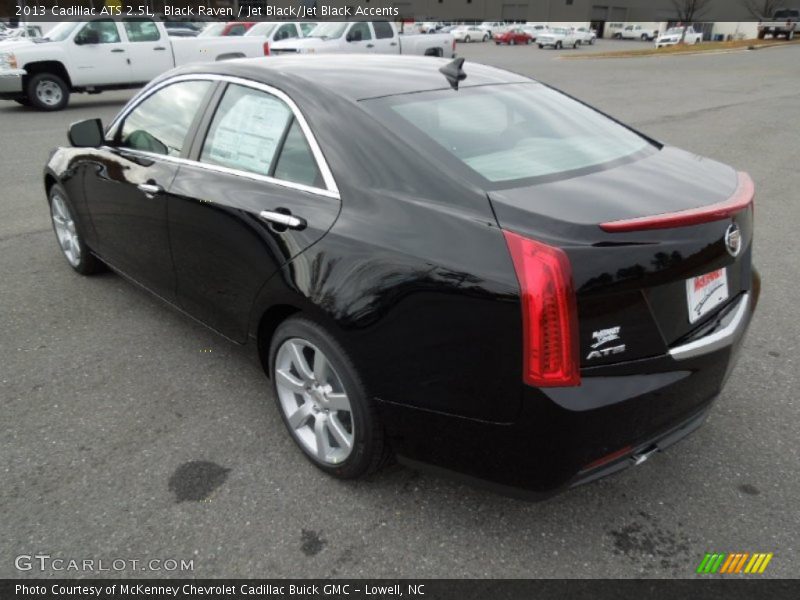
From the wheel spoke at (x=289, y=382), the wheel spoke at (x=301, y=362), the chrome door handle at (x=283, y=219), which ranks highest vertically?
the chrome door handle at (x=283, y=219)

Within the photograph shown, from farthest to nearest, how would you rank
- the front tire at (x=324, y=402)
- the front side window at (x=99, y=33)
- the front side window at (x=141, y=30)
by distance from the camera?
the front side window at (x=141, y=30)
the front side window at (x=99, y=33)
the front tire at (x=324, y=402)

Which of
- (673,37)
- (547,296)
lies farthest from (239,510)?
(673,37)

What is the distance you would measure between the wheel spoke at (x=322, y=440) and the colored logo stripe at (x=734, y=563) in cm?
145

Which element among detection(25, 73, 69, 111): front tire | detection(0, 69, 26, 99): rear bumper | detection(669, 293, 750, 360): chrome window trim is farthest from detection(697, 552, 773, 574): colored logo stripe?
detection(25, 73, 69, 111): front tire

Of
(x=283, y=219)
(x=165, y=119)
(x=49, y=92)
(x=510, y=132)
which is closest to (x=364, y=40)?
(x=49, y=92)

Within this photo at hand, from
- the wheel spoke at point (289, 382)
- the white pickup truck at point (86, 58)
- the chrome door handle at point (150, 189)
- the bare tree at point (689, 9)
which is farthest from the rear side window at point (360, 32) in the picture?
the bare tree at point (689, 9)

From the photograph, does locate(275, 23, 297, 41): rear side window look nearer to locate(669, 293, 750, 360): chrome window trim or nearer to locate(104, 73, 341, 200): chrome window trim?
locate(104, 73, 341, 200): chrome window trim

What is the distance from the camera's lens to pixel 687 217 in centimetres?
218

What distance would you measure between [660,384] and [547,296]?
0.54m

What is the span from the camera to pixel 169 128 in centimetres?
361

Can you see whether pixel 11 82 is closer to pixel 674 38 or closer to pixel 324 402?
pixel 324 402

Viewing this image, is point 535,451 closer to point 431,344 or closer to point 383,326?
point 431,344

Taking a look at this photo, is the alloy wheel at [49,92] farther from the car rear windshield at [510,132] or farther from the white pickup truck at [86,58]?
the car rear windshield at [510,132]

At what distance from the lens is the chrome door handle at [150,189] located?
11.4ft
